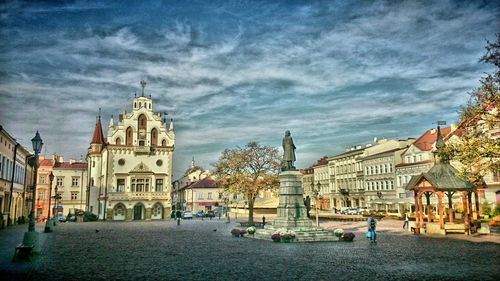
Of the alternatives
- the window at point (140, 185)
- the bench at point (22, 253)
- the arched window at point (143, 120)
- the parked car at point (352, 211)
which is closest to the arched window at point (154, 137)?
the arched window at point (143, 120)

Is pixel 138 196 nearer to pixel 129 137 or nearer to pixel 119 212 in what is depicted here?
pixel 119 212

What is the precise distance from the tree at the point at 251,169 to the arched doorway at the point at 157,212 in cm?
2125

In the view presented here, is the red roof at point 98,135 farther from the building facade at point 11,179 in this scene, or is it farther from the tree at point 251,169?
the tree at point 251,169

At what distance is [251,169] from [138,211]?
82.4 ft

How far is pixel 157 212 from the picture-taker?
59.9 meters

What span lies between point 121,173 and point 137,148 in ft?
14.2

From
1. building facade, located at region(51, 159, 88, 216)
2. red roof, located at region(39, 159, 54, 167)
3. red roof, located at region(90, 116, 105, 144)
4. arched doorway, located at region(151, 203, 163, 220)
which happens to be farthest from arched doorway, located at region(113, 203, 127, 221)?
red roof, located at region(39, 159, 54, 167)

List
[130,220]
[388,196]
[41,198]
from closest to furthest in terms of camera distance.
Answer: [130,220] → [388,196] → [41,198]

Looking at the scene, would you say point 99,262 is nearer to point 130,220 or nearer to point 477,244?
point 477,244

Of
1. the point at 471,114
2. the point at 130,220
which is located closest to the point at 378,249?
the point at 471,114

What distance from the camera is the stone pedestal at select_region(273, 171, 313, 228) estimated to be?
83.4 ft

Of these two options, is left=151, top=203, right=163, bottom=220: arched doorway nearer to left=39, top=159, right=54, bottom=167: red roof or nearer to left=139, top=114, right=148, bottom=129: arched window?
left=139, top=114, right=148, bottom=129: arched window

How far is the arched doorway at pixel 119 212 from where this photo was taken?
2258 inches

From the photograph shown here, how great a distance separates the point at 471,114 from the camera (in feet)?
76.5
